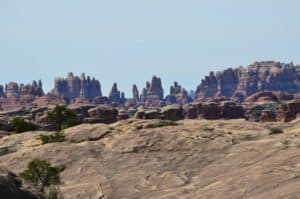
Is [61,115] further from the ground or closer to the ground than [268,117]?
further from the ground

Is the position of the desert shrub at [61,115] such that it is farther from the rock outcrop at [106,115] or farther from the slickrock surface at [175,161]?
the rock outcrop at [106,115]

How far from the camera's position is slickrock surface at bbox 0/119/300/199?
47688 millimetres

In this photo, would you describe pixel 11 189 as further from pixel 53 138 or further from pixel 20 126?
pixel 20 126

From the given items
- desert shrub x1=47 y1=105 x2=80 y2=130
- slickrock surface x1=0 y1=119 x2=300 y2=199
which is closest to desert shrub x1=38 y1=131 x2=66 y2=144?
slickrock surface x1=0 y1=119 x2=300 y2=199

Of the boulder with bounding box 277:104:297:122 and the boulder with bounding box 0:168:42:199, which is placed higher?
the boulder with bounding box 0:168:42:199

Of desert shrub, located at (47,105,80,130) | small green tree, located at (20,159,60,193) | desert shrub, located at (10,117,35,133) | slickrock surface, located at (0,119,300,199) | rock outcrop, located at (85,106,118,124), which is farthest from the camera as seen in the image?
rock outcrop, located at (85,106,118,124)

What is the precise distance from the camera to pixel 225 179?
49375 mm

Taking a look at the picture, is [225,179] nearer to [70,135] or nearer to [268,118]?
[70,135]

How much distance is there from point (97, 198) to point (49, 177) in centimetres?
495

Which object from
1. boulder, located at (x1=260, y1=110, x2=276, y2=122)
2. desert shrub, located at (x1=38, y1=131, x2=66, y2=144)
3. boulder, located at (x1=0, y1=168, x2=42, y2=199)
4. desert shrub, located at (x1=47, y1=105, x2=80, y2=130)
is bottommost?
boulder, located at (x1=260, y1=110, x2=276, y2=122)

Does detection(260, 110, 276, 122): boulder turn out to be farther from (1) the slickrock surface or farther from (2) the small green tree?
(2) the small green tree

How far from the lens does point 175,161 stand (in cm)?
5778

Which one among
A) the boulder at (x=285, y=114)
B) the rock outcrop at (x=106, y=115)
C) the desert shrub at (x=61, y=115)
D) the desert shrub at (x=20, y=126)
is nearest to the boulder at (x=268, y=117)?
the boulder at (x=285, y=114)

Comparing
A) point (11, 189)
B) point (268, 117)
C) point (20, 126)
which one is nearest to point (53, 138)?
point (20, 126)
